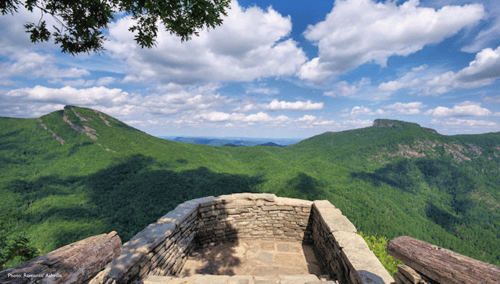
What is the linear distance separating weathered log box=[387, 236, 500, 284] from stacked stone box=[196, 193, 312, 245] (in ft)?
13.2

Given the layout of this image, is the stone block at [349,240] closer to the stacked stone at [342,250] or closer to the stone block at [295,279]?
the stacked stone at [342,250]

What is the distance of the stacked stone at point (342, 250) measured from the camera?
3.12 m

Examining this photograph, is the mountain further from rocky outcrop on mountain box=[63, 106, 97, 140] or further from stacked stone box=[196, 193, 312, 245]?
stacked stone box=[196, 193, 312, 245]

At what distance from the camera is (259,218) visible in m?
6.25

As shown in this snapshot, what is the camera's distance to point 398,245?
2.33 metres

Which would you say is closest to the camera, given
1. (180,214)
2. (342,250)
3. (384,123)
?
(342,250)

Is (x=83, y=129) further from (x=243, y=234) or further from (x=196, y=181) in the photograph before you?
(x=243, y=234)

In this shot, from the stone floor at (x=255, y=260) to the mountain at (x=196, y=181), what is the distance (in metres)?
7.15

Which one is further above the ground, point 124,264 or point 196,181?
point 124,264

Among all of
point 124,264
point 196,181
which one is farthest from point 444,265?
point 196,181

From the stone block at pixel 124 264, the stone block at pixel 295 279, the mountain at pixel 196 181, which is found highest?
the stone block at pixel 124 264

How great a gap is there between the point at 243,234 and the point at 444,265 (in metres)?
5.34

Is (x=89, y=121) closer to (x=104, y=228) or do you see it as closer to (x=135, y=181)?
(x=135, y=181)

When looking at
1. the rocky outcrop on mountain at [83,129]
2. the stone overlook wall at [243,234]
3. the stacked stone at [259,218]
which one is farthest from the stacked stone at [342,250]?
the rocky outcrop on mountain at [83,129]
